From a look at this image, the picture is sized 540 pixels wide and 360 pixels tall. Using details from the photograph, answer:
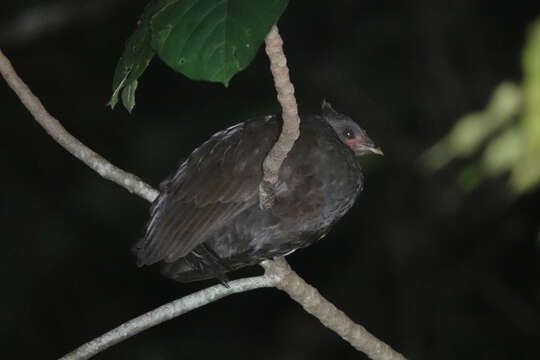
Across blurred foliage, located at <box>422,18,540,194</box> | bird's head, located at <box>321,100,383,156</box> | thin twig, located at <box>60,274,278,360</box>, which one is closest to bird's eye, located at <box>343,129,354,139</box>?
bird's head, located at <box>321,100,383,156</box>

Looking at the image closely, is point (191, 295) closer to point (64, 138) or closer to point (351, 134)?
point (64, 138)

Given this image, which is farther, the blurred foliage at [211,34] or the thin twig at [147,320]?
the thin twig at [147,320]

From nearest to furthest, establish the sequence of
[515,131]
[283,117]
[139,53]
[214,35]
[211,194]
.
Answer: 1. [214,35]
2. [139,53]
3. [283,117]
4. [211,194]
5. [515,131]

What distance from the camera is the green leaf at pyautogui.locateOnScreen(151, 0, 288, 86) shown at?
6.09 feet

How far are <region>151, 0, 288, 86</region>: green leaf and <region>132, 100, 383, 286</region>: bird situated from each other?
39.3 inches

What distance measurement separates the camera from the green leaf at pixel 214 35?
1.86 m

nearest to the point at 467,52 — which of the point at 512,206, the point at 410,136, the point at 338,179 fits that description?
the point at 410,136

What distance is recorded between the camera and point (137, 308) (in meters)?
7.37

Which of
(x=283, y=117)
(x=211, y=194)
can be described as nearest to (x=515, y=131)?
(x=211, y=194)

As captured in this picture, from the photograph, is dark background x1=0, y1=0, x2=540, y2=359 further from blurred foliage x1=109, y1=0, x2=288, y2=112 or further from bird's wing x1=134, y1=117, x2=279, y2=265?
blurred foliage x1=109, y1=0, x2=288, y2=112

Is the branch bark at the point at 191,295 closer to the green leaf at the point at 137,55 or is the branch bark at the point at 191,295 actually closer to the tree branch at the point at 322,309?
the tree branch at the point at 322,309

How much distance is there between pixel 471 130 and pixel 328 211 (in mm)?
983

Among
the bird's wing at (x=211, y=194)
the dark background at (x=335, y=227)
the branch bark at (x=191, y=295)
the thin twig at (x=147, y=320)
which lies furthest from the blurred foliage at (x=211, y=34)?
the dark background at (x=335, y=227)

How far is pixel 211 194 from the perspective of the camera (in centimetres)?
304
